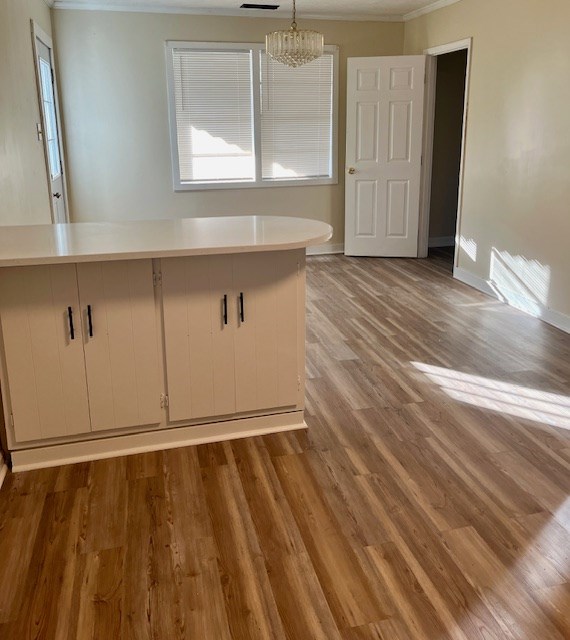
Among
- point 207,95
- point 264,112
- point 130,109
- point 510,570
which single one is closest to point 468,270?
point 264,112

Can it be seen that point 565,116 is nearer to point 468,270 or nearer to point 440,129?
point 468,270

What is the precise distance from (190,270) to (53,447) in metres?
0.98

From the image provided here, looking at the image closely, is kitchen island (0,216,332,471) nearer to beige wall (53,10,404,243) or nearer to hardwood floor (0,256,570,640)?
hardwood floor (0,256,570,640)

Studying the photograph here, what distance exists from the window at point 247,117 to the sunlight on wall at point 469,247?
5.80ft

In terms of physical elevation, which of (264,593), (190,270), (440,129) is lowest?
(264,593)

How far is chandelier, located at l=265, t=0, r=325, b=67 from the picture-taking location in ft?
14.1

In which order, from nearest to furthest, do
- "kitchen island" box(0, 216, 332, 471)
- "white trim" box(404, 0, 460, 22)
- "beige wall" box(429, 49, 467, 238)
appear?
"kitchen island" box(0, 216, 332, 471)
"white trim" box(404, 0, 460, 22)
"beige wall" box(429, 49, 467, 238)

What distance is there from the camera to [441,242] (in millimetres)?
Answer: 7355

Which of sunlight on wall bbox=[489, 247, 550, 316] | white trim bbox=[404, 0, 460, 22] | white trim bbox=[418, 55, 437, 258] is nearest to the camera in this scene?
sunlight on wall bbox=[489, 247, 550, 316]

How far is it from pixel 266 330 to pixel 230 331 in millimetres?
168

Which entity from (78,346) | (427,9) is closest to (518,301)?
(427,9)

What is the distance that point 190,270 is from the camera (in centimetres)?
263

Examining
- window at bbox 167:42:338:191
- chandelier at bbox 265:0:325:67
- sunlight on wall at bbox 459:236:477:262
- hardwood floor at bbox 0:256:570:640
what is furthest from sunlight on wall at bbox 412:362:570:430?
window at bbox 167:42:338:191

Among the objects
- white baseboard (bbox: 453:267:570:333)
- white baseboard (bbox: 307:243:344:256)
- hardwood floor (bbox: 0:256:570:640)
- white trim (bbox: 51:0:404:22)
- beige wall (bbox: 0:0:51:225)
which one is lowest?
hardwood floor (bbox: 0:256:570:640)
